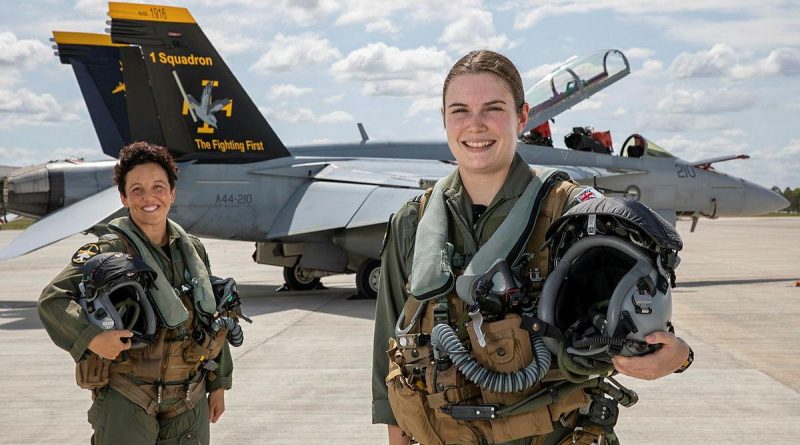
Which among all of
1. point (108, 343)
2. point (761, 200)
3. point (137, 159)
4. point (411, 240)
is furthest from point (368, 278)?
point (411, 240)

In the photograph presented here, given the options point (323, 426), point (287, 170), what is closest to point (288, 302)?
point (287, 170)

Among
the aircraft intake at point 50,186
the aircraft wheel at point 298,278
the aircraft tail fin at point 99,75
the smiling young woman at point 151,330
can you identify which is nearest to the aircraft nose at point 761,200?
the aircraft wheel at point 298,278

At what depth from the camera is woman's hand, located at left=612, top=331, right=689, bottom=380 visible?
2146 millimetres

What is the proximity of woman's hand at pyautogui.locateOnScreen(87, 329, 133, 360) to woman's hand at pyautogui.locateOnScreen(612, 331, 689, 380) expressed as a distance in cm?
178

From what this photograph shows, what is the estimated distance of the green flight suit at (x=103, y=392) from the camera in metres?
3.09

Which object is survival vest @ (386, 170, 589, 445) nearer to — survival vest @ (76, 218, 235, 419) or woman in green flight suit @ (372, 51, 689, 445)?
woman in green flight suit @ (372, 51, 689, 445)

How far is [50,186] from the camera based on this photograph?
12.9 metres

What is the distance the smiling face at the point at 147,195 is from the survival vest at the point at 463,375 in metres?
1.27

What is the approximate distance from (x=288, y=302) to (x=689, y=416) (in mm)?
7835

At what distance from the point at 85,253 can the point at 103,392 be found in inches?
20.6

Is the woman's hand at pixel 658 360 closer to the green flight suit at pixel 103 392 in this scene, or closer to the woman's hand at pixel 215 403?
the green flight suit at pixel 103 392

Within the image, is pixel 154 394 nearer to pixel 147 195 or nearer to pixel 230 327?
pixel 230 327

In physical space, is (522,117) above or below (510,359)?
above

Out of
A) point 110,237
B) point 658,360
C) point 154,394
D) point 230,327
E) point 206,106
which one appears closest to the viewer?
point 658,360
